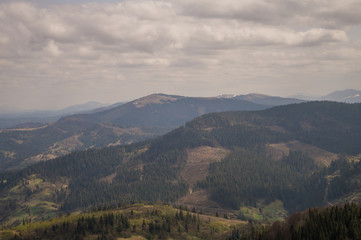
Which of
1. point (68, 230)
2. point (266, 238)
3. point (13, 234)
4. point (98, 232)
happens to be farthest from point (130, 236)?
point (266, 238)

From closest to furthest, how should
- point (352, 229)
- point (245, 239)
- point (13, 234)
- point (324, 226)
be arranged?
1. point (352, 229)
2. point (324, 226)
3. point (245, 239)
4. point (13, 234)

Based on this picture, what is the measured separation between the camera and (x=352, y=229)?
137625mm

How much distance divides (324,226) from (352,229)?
12782 millimetres

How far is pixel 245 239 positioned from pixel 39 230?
127 metres

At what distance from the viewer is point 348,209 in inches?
6176

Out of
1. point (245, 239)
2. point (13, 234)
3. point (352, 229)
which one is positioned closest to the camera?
point (352, 229)

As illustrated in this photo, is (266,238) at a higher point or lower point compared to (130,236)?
higher

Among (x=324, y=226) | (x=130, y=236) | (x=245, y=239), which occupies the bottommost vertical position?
(x=130, y=236)

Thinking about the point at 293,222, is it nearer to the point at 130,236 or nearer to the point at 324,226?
the point at 324,226

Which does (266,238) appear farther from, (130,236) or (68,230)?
(68,230)

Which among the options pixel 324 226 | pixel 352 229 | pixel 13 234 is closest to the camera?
pixel 352 229

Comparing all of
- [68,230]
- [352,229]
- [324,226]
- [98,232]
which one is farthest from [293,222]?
[68,230]

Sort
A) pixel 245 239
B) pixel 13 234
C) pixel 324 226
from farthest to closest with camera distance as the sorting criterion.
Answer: pixel 13 234 < pixel 245 239 < pixel 324 226

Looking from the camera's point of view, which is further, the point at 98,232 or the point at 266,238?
the point at 98,232
